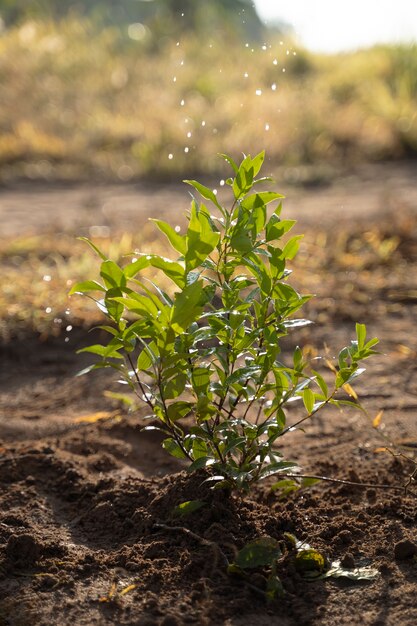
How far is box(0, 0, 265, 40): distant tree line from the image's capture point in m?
15.5

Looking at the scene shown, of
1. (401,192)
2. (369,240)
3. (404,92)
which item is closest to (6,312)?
(369,240)

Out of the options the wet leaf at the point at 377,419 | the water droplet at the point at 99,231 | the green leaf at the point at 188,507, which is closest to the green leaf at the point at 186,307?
the green leaf at the point at 188,507

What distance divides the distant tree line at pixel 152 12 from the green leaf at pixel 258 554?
12579mm

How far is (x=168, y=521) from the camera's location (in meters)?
2.51

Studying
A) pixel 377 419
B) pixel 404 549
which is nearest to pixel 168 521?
pixel 404 549

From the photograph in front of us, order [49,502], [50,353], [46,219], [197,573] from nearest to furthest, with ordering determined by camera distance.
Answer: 1. [197,573]
2. [49,502]
3. [50,353]
4. [46,219]

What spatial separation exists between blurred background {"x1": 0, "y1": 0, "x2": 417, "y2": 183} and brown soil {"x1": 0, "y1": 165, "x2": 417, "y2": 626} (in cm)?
448

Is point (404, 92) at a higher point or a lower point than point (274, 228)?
higher

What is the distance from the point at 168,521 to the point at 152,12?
16.5 metres

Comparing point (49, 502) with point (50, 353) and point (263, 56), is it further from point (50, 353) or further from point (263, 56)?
point (263, 56)

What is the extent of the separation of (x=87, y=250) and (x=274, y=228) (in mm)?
3699

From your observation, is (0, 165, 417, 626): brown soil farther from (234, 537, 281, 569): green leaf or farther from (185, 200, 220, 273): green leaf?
(185, 200, 220, 273): green leaf

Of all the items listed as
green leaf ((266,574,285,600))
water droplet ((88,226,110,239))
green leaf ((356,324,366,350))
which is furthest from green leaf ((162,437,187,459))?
water droplet ((88,226,110,239))

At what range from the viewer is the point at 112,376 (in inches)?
166
